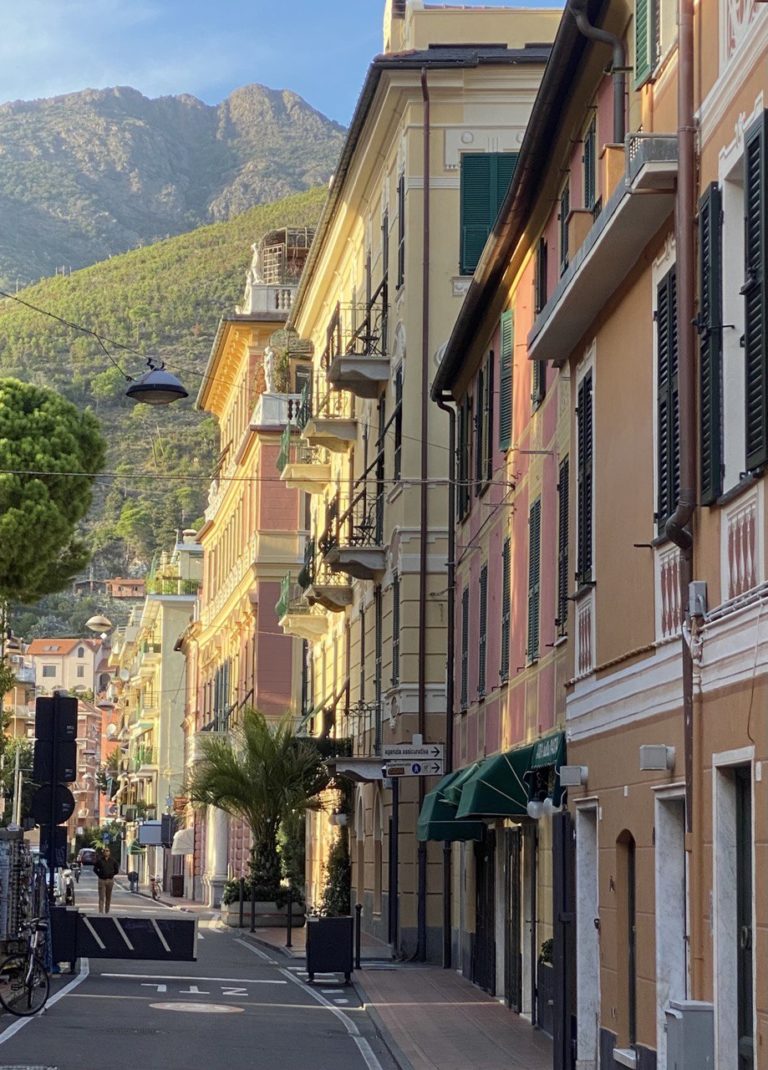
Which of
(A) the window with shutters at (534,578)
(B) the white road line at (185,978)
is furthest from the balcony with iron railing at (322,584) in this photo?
(A) the window with shutters at (534,578)

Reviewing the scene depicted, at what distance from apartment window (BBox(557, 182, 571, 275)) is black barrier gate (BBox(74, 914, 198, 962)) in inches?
471

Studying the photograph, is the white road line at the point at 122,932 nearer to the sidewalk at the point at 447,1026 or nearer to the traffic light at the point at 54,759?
the traffic light at the point at 54,759

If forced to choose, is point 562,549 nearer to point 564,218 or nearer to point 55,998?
point 564,218

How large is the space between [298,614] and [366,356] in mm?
12607

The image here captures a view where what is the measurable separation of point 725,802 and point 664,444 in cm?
274

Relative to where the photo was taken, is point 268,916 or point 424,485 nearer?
point 424,485

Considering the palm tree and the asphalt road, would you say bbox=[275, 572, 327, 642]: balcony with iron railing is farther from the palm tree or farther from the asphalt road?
the asphalt road

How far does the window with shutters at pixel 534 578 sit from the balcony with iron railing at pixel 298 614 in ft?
83.5

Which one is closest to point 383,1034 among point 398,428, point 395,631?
Answer: point 395,631

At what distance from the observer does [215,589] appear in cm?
7100

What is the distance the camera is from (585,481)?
1667cm

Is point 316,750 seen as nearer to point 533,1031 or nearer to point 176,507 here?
point 533,1031

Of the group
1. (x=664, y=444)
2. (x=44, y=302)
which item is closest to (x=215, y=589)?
(x=664, y=444)

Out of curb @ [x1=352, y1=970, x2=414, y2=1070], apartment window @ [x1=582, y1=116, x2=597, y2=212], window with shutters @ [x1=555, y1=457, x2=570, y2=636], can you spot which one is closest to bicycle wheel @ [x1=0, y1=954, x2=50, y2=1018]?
curb @ [x1=352, y1=970, x2=414, y2=1070]
